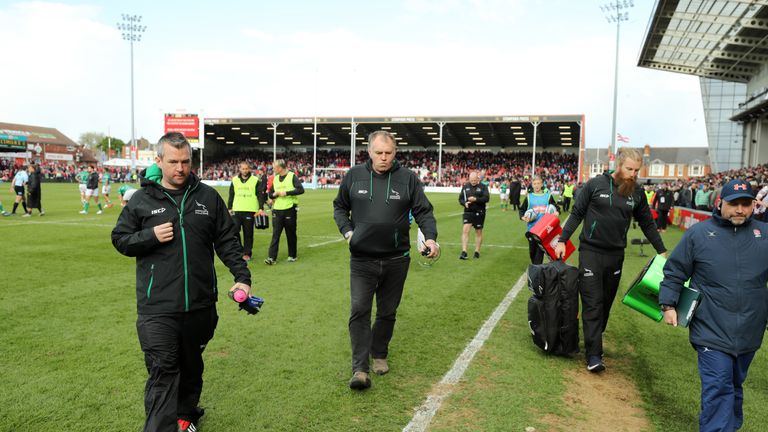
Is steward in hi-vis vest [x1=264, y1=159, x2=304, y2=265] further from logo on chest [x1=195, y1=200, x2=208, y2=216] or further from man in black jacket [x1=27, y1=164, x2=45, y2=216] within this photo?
man in black jacket [x1=27, y1=164, x2=45, y2=216]

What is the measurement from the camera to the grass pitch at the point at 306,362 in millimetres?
3873

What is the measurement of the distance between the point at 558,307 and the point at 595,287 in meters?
0.43

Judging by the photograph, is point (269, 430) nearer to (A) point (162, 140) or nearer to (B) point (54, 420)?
(B) point (54, 420)

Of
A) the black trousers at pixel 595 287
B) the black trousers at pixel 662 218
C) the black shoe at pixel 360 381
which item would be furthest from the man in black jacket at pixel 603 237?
the black trousers at pixel 662 218

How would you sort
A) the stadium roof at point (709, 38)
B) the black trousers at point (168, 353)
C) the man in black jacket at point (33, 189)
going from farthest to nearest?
the stadium roof at point (709, 38) → the man in black jacket at point (33, 189) → the black trousers at point (168, 353)

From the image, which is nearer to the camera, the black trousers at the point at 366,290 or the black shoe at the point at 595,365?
the black trousers at the point at 366,290

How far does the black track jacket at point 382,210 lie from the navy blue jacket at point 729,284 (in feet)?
6.04

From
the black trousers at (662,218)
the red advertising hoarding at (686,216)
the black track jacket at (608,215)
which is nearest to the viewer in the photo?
the black track jacket at (608,215)

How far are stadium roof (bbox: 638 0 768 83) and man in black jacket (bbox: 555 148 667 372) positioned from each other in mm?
28264

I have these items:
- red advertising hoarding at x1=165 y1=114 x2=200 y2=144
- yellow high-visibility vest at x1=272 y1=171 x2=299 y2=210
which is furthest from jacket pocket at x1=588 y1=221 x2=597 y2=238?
red advertising hoarding at x1=165 y1=114 x2=200 y2=144

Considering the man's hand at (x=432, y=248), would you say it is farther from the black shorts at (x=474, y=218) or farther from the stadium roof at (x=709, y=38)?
the stadium roof at (x=709, y=38)

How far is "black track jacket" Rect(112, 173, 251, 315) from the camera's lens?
3.08 metres

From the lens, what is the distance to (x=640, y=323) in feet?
22.0

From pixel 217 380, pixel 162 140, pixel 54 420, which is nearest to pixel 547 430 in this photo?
pixel 217 380
